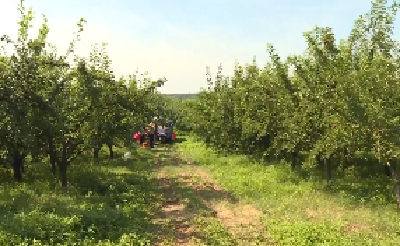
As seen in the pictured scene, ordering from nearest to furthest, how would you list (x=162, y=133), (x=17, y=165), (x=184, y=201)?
(x=184, y=201) < (x=17, y=165) < (x=162, y=133)

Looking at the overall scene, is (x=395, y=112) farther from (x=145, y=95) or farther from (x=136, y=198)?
(x=145, y=95)

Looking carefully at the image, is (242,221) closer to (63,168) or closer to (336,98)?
(336,98)

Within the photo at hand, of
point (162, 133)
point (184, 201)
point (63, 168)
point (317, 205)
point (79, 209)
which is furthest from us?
point (162, 133)

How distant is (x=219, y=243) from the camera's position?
8.27 meters

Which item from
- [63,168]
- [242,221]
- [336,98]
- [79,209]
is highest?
[336,98]

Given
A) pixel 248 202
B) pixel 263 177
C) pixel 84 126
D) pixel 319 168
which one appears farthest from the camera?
pixel 319 168

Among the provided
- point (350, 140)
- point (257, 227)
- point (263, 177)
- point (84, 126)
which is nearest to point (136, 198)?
point (84, 126)

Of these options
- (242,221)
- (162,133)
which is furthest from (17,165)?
(162,133)

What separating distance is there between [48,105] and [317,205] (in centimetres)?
819

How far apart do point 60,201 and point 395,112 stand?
31.1ft

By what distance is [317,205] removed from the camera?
11203 millimetres

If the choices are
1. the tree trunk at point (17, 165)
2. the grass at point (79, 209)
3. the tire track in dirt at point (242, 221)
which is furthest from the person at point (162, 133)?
the tire track in dirt at point (242, 221)

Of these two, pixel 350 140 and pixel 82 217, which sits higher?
pixel 350 140

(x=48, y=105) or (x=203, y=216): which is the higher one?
(x=48, y=105)
